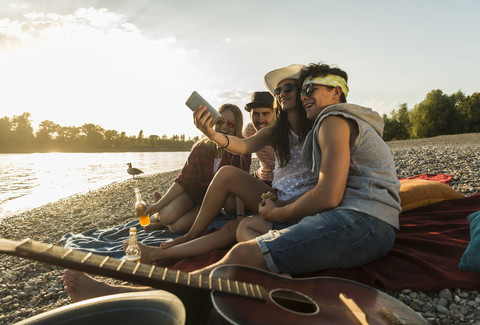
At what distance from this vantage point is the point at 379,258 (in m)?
2.56

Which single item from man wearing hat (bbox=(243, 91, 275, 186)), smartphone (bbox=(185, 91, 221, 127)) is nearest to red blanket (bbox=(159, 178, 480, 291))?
smartphone (bbox=(185, 91, 221, 127))

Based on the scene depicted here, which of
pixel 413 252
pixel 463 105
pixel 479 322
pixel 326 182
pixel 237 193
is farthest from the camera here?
pixel 463 105

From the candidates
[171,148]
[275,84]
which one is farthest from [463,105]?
[171,148]

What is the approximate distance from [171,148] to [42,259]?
295ft

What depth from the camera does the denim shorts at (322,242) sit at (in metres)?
1.99

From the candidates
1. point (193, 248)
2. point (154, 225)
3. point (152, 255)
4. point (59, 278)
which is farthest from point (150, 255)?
point (154, 225)

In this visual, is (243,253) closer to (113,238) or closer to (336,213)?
(336,213)

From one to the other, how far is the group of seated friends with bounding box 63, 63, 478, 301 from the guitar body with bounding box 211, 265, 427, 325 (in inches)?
16.7

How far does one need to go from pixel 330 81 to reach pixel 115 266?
2.34 meters

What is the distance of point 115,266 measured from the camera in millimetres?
966

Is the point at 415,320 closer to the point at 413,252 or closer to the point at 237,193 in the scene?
the point at 413,252

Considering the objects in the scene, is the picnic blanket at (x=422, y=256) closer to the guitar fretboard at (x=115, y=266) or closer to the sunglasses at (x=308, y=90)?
the guitar fretboard at (x=115, y=266)

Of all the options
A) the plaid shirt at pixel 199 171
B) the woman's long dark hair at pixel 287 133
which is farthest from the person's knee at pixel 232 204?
the woman's long dark hair at pixel 287 133

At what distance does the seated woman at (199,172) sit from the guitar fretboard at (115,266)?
11.7ft
